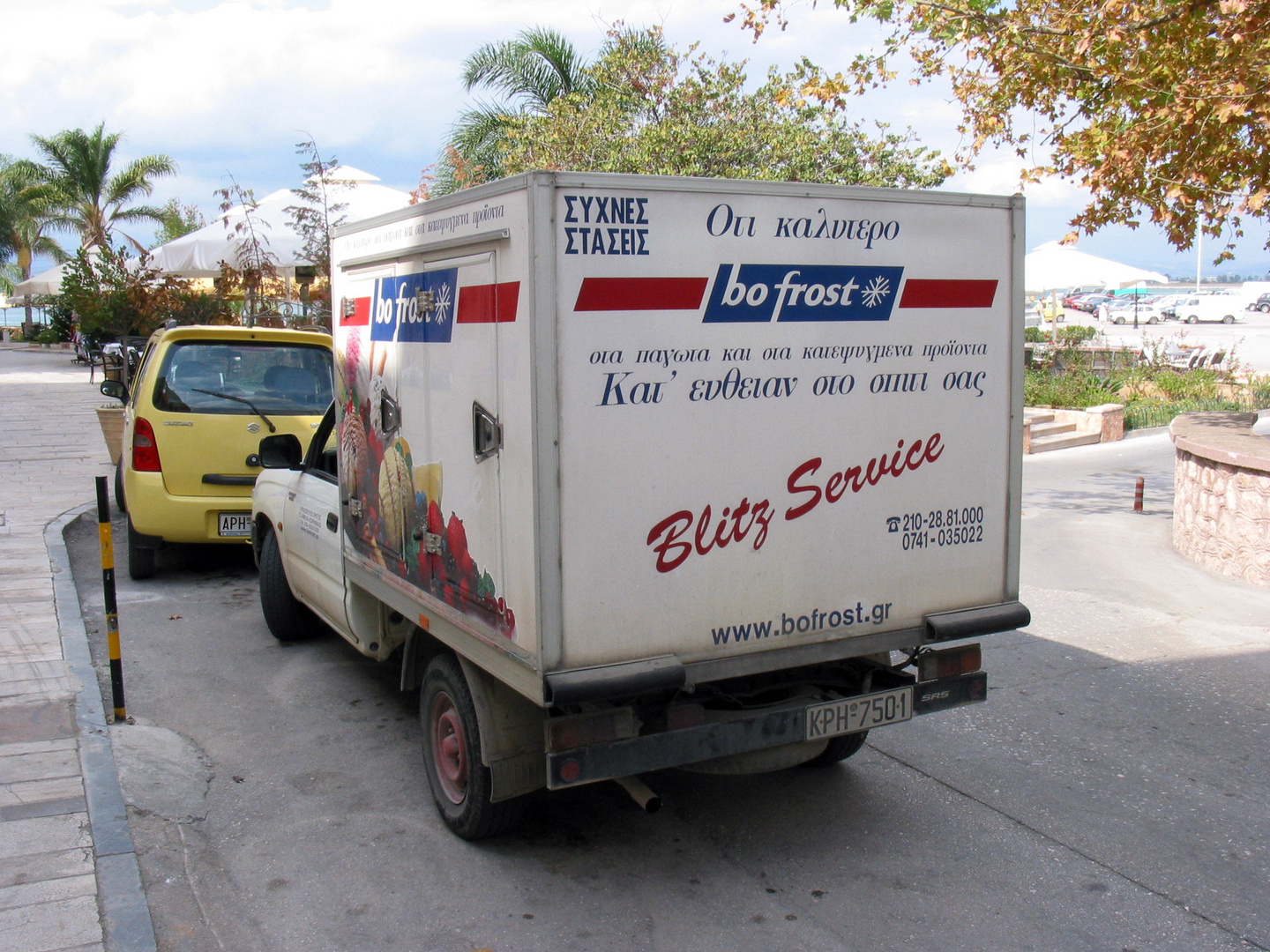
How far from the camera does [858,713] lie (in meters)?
4.00

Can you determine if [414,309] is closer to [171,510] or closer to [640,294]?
[640,294]

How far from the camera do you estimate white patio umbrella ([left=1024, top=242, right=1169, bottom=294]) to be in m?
24.5

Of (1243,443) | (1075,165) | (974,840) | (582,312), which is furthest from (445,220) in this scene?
(1243,443)

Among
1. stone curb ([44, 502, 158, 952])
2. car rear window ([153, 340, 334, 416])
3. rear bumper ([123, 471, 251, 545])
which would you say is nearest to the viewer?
stone curb ([44, 502, 158, 952])

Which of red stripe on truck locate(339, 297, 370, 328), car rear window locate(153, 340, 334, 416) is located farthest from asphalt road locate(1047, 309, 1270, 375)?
red stripe on truck locate(339, 297, 370, 328)

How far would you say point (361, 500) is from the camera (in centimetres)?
496

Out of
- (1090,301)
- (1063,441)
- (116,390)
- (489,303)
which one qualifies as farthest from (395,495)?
(1090,301)

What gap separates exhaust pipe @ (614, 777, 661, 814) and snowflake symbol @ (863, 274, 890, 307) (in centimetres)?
193

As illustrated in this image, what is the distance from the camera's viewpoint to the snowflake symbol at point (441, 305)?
3.96 meters

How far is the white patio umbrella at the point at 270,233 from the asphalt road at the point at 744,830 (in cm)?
849

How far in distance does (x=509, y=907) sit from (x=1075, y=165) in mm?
8232

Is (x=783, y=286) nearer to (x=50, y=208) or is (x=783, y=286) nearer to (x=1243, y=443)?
(x=1243, y=443)

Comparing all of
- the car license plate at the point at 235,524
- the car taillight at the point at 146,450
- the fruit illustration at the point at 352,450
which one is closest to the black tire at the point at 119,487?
the car taillight at the point at 146,450

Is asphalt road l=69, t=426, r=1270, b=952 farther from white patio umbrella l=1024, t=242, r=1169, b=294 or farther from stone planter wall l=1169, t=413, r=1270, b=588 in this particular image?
white patio umbrella l=1024, t=242, r=1169, b=294
